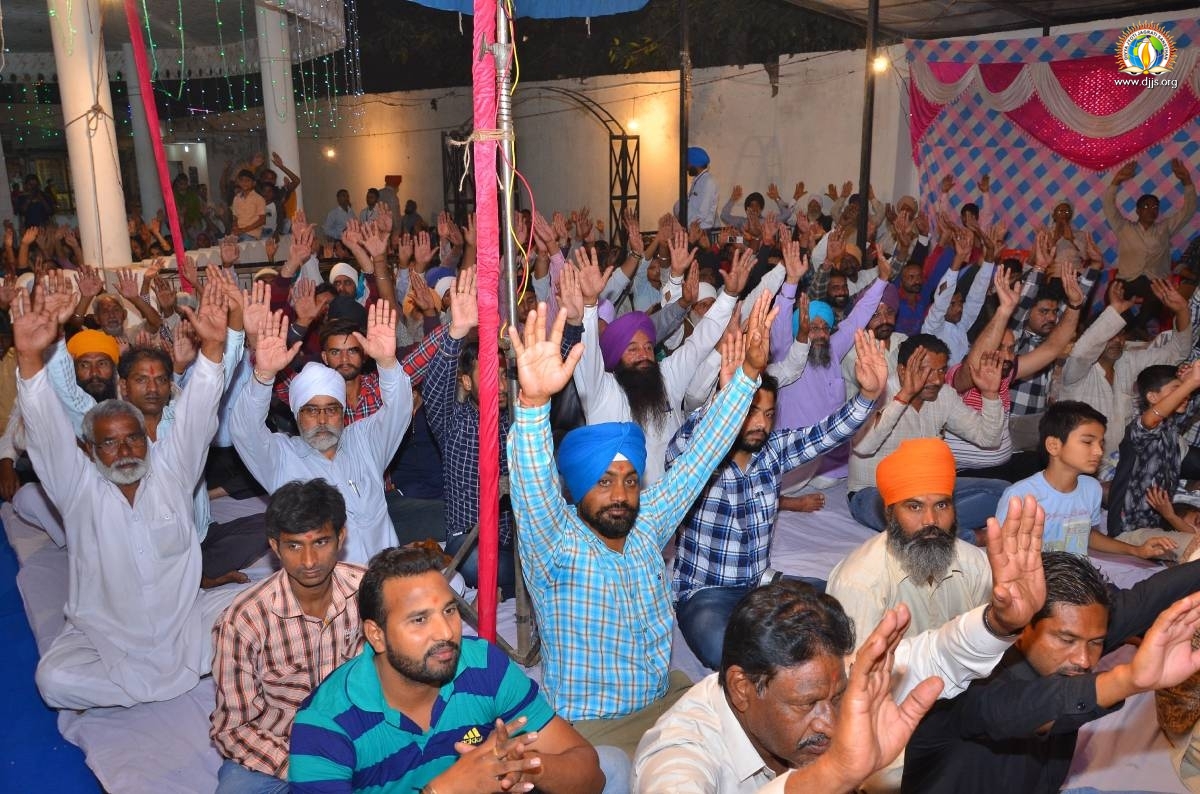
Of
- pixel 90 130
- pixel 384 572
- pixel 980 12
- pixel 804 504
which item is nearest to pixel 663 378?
pixel 804 504

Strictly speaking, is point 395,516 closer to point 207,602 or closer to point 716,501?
point 207,602

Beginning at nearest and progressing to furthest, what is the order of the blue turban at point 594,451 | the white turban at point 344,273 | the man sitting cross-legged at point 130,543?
1. the blue turban at point 594,451
2. the man sitting cross-legged at point 130,543
3. the white turban at point 344,273

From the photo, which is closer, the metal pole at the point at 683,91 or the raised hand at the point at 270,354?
the raised hand at the point at 270,354

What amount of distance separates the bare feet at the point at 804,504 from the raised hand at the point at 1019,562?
9.16 feet

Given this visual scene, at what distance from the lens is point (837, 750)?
1.49 meters

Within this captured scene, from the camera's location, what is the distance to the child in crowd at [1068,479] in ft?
11.1

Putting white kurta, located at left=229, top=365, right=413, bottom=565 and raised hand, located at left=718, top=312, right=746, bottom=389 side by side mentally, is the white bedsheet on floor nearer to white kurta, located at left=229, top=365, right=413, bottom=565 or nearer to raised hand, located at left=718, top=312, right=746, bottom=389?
white kurta, located at left=229, top=365, right=413, bottom=565

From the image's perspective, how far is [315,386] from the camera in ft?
11.4

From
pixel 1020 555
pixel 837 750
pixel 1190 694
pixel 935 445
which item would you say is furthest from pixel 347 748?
pixel 1190 694

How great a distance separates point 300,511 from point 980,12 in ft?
29.6

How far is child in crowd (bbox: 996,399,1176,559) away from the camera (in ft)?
11.1

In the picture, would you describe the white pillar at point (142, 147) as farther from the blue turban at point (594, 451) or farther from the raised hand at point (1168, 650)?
the raised hand at point (1168, 650)

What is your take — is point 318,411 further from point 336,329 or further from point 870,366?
point 870,366

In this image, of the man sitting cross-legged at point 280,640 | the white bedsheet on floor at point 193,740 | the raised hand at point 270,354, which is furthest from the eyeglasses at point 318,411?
the white bedsheet on floor at point 193,740
